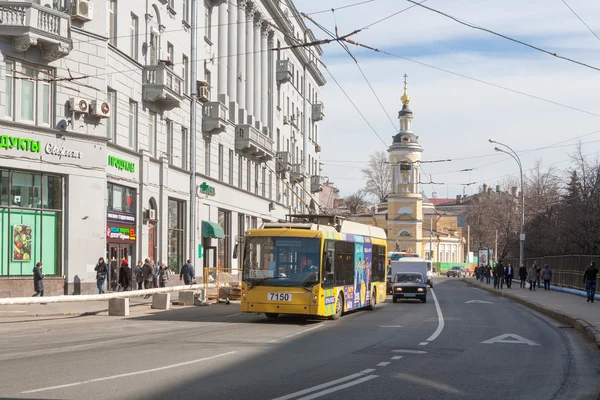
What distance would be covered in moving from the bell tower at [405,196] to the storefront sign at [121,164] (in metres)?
80.7

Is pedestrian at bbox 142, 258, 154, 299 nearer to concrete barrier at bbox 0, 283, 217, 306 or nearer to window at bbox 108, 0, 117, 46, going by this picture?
concrete barrier at bbox 0, 283, 217, 306

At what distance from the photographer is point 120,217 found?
34.1m

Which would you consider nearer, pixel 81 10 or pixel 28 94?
pixel 28 94

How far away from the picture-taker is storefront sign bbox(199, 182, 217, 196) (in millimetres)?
43656

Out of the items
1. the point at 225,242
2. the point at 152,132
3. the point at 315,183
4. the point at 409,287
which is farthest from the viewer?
the point at 315,183

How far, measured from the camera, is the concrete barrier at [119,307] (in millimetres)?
24125

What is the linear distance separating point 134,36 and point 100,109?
6186 millimetres

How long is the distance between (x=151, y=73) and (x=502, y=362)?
2705 cm

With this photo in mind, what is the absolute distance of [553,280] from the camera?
166ft

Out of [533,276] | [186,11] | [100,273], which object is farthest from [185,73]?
[533,276]

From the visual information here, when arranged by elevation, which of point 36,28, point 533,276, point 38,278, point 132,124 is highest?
point 36,28

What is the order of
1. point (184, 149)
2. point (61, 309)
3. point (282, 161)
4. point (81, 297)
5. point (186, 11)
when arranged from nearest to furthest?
point (81, 297)
point (61, 309)
point (184, 149)
point (186, 11)
point (282, 161)

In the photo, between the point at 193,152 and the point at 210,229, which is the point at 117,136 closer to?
the point at 193,152

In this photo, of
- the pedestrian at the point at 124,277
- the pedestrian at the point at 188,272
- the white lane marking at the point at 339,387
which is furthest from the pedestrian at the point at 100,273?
the white lane marking at the point at 339,387
